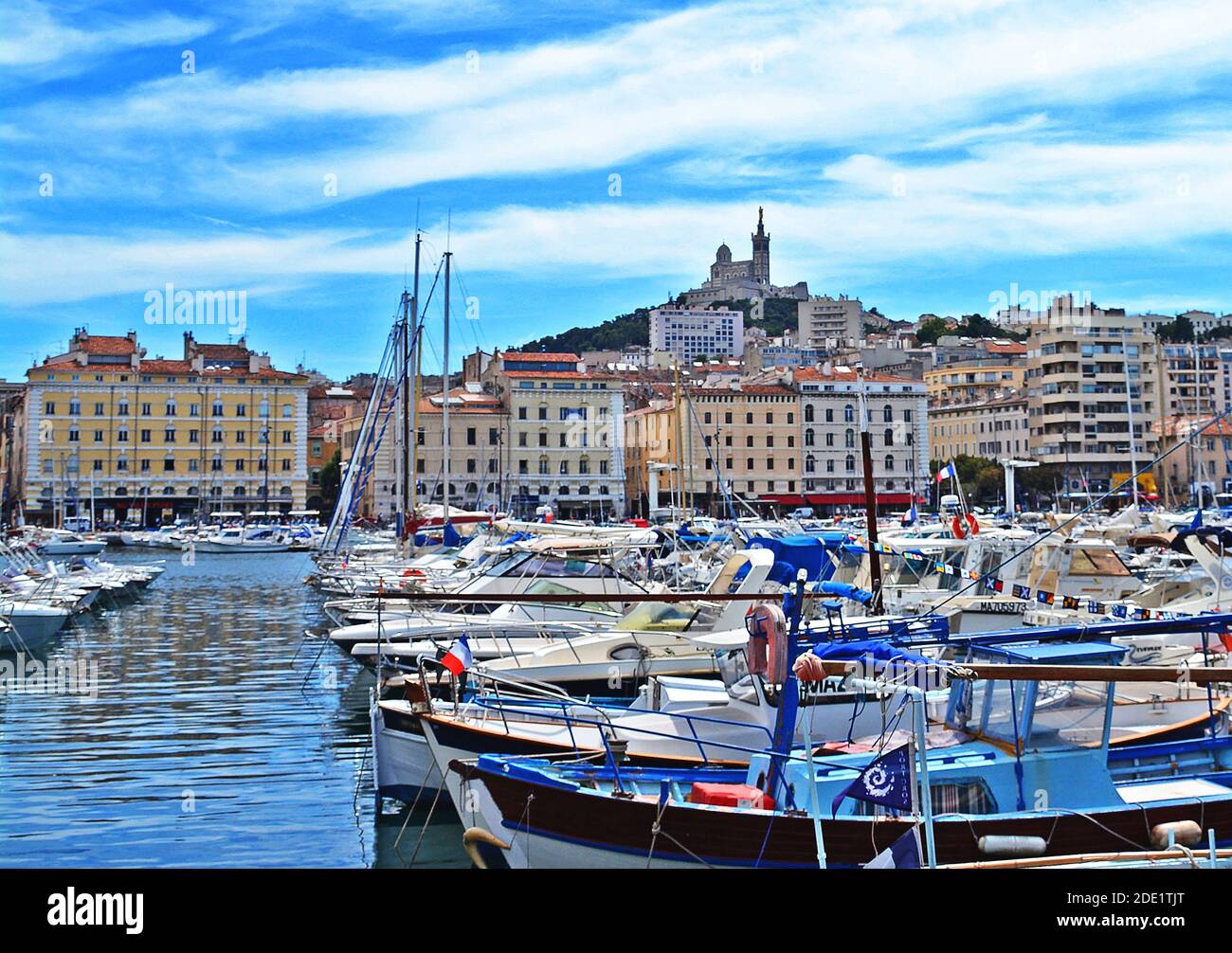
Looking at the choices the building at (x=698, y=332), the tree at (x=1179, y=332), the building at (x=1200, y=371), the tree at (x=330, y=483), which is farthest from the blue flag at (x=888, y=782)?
the building at (x=698, y=332)

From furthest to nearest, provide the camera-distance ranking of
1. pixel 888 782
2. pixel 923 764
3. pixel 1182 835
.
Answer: pixel 1182 835
pixel 888 782
pixel 923 764

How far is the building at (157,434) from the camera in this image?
2667 inches

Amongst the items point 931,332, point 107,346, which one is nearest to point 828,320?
point 931,332

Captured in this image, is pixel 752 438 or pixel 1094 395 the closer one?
pixel 1094 395

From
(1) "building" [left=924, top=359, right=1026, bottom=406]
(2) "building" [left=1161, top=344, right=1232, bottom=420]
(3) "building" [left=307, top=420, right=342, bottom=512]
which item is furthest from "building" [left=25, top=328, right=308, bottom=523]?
(2) "building" [left=1161, top=344, right=1232, bottom=420]

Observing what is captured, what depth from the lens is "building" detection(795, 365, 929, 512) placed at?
76750 mm

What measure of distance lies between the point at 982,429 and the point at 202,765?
7744 centimetres

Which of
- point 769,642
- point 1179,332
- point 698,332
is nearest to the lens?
point 769,642

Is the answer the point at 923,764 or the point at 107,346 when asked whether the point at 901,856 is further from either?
the point at 107,346

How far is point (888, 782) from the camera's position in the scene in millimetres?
7195

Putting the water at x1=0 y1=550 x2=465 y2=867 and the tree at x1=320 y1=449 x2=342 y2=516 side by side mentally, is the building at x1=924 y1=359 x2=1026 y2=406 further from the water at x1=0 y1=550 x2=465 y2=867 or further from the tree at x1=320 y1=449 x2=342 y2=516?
the water at x1=0 y1=550 x2=465 y2=867

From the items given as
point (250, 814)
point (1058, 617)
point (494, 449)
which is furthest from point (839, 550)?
point (494, 449)

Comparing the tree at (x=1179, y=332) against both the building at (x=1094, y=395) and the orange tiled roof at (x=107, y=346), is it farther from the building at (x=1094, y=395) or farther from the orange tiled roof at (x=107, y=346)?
the orange tiled roof at (x=107, y=346)

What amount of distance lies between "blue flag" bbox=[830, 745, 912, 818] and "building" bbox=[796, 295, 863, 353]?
136 m
